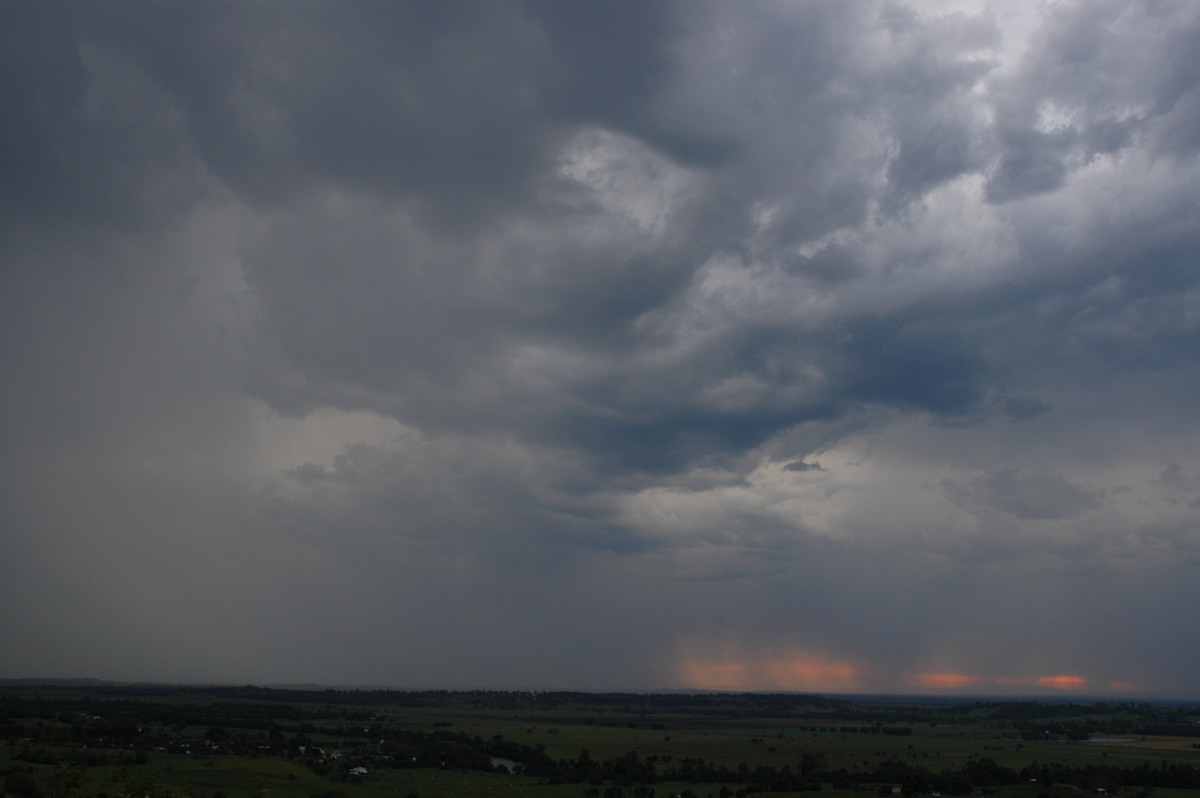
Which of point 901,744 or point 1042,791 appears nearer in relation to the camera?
point 1042,791

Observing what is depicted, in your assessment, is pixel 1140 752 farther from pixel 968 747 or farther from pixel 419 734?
pixel 419 734

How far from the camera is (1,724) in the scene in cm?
11925

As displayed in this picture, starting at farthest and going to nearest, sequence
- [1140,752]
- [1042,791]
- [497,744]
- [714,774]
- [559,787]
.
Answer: [497,744] < [1140,752] < [714,774] < [559,787] < [1042,791]

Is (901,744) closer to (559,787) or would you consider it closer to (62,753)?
(559,787)

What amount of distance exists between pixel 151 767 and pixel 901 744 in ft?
446

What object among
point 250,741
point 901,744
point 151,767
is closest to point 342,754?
point 250,741

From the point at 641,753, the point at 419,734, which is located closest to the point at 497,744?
the point at 419,734

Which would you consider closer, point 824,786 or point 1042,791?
point 1042,791

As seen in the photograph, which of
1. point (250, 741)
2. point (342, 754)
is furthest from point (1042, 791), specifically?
point (250, 741)

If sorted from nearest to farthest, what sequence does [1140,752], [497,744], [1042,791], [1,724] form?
[1042,791], [1,724], [1140,752], [497,744]

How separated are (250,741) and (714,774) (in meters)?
74.5

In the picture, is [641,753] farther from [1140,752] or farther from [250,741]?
[1140,752]

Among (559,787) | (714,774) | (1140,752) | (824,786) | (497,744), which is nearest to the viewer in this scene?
(824,786)

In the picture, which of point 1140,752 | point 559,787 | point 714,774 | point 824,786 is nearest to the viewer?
point 824,786
